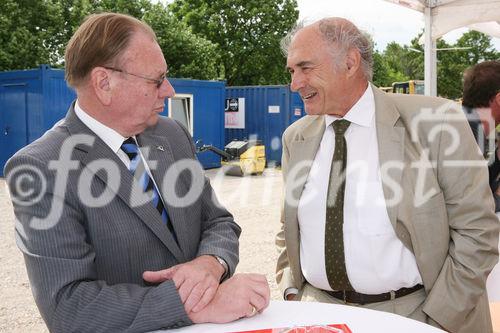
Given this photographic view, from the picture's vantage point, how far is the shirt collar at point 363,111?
2.38m

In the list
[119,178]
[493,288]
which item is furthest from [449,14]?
[119,178]

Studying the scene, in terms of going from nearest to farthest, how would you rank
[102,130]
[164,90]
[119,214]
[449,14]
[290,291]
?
[119,214] < [102,130] < [164,90] < [290,291] < [449,14]

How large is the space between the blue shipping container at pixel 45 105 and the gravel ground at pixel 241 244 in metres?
1.36

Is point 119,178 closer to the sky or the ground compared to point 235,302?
closer to the sky

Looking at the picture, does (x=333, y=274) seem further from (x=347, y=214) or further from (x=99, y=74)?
(x=99, y=74)

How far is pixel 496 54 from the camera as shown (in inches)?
2185

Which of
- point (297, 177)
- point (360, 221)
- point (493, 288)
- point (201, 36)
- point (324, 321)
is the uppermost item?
point (201, 36)

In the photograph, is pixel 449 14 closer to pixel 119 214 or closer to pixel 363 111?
pixel 363 111

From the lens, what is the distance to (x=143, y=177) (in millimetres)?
2029

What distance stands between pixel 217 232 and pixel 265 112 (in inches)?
596

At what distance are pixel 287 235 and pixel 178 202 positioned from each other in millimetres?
605

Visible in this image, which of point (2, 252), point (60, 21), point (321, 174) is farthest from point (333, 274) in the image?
point (60, 21)

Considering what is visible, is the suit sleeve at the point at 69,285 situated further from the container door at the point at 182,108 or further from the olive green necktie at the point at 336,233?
the container door at the point at 182,108

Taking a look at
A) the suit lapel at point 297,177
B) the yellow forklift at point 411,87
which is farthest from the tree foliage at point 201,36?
the suit lapel at point 297,177
